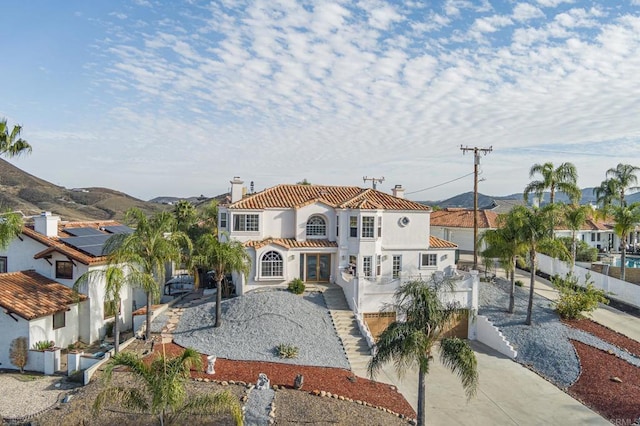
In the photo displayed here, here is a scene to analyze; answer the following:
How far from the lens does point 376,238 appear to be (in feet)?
87.0

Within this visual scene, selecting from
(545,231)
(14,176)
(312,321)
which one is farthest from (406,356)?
(14,176)

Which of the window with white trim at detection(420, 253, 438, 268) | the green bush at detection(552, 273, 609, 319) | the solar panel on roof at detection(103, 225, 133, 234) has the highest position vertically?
the solar panel on roof at detection(103, 225, 133, 234)

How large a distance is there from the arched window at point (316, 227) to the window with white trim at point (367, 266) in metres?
3.41

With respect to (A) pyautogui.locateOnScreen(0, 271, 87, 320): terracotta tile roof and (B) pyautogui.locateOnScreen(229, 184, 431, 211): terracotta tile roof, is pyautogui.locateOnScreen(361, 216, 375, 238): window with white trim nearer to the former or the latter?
(B) pyautogui.locateOnScreen(229, 184, 431, 211): terracotta tile roof

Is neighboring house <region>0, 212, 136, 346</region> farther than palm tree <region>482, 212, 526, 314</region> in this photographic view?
No

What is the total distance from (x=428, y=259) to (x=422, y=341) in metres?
17.8

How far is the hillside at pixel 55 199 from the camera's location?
212 feet

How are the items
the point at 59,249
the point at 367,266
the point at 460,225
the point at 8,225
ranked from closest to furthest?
the point at 8,225
the point at 59,249
the point at 367,266
the point at 460,225

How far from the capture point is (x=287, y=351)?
59.4 feet

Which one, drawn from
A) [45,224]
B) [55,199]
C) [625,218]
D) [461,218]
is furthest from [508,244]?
[55,199]

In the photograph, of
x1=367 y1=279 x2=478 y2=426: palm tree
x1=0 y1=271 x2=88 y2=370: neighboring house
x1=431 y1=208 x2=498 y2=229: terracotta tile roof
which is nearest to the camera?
x1=367 y1=279 x2=478 y2=426: palm tree

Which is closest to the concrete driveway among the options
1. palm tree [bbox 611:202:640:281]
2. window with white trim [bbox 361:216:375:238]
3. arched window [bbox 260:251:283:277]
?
window with white trim [bbox 361:216:375:238]

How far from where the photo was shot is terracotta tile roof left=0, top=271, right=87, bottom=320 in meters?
17.5

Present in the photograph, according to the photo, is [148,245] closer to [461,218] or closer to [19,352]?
[19,352]
